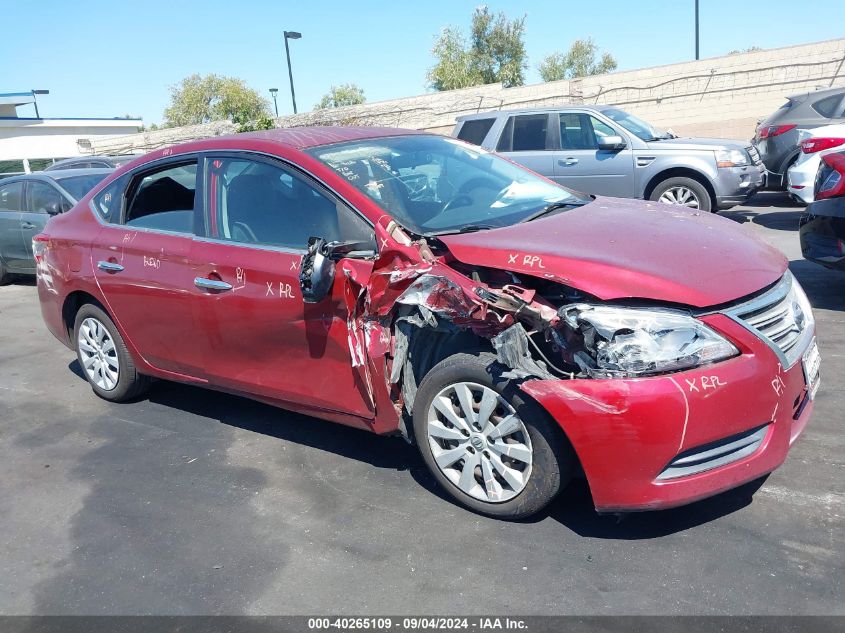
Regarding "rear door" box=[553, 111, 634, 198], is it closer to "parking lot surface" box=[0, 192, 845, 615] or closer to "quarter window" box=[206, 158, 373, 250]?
"parking lot surface" box=[0, 192, 845, 615]

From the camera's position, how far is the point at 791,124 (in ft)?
39.2

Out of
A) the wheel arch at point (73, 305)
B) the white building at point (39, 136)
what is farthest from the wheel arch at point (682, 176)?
the white building at point (39, 136)

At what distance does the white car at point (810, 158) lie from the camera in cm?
941

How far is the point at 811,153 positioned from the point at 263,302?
8490mm

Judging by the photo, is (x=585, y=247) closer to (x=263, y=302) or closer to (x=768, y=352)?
(x=768, y=352)

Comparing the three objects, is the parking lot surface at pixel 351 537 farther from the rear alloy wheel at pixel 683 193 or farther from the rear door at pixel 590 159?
the rear door at pixel 590 159

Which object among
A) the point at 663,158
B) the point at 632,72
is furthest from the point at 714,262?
the point at 632,72

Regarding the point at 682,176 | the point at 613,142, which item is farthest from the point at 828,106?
the point at 613,142

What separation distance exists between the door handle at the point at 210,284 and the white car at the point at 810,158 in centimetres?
807

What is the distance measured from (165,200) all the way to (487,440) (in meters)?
2.79

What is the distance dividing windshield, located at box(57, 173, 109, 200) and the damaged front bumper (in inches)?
347

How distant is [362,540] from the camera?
3408 millimetres

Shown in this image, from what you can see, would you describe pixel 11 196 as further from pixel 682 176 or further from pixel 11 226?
pixel 682 176

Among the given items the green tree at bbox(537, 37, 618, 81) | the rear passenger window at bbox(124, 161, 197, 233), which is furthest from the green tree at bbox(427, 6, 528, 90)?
the rear passenger window at bbox(124, 161, 197, 233)
